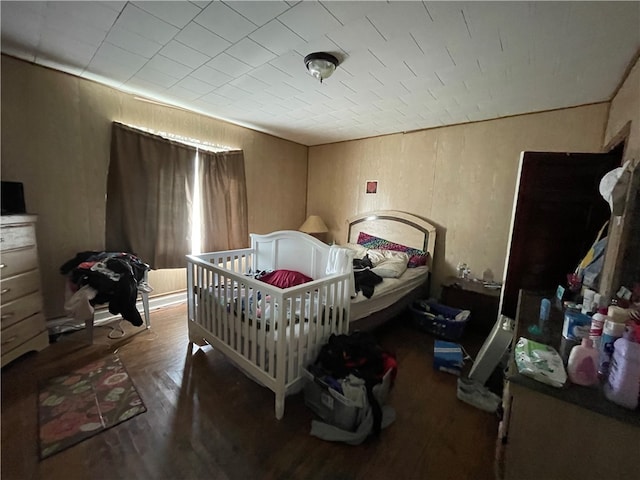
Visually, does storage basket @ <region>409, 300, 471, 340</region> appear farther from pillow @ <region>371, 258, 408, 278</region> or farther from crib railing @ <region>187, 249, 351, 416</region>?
crib railing @ <region>187, 249, 351, 416</region>

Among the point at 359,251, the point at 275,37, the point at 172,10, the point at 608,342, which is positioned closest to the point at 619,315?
the point at 608,342

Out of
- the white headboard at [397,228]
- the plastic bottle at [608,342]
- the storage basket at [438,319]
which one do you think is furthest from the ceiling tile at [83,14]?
the storage basket at [438,319]

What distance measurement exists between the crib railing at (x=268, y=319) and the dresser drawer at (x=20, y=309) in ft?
3.88

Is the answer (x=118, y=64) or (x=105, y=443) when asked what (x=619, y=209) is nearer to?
(x=105, y=443)

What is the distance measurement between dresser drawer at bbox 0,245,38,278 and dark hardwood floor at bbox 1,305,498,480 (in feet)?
2.34

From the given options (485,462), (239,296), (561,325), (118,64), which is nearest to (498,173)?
(561,325)

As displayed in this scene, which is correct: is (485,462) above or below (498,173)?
below

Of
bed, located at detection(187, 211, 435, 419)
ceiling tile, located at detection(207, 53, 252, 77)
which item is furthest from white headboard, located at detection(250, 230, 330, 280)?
ceiling tile, located at detection(207, 53, 252, 77)

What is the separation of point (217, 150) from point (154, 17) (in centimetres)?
196

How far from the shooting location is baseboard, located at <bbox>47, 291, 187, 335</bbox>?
7.85 ft

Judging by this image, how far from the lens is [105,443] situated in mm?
1396

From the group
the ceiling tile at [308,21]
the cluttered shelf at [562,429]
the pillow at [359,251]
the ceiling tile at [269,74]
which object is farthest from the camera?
the pillow at [359,251]

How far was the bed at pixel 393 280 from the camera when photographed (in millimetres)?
2375

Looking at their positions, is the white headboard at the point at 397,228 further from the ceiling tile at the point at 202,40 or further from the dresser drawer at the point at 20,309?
the dresser drawer at the point at 20,309
